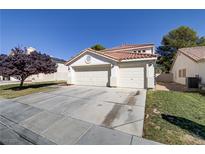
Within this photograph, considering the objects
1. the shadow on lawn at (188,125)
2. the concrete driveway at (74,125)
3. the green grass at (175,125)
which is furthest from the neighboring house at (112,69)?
the shadow on lawn at (188,125)

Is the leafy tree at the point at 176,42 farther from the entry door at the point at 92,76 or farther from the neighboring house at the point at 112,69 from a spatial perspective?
the entry door at the point at 92,76

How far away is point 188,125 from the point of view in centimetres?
371

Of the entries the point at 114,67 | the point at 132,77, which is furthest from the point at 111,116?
the point at 114,67

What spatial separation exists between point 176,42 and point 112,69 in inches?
938

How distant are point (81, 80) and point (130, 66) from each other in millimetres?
5368

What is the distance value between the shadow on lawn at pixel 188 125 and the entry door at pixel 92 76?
7.29m

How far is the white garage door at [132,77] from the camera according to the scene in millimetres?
9977

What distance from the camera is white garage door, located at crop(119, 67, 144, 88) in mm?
9977

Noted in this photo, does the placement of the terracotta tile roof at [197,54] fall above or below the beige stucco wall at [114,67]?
above

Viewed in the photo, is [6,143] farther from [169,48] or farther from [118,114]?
[169,48]

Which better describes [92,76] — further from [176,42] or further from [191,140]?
[176,42]

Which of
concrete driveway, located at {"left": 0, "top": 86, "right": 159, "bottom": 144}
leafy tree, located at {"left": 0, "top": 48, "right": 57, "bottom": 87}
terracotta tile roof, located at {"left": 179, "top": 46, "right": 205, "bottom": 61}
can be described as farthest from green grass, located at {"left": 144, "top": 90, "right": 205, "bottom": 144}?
leafy tree, located at {"left": 0, "top": 48, "right": 57, "bottom": 87}

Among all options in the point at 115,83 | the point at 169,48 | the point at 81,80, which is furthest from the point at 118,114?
the point at 169,48
